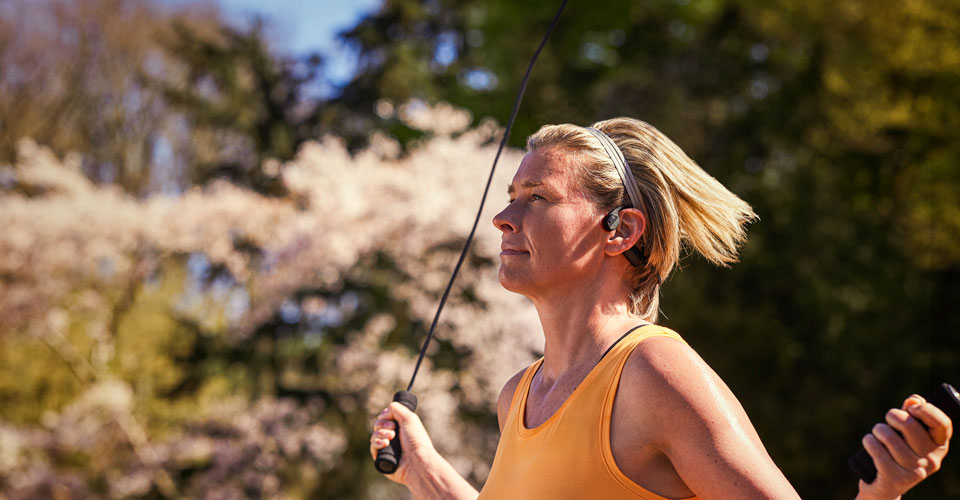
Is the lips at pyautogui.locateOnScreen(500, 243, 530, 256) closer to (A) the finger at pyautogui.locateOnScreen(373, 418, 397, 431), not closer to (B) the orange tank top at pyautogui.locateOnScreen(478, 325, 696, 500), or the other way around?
(B) the orange tank top at pyautogui.locateOnScreen(478, 325, 696, 500)

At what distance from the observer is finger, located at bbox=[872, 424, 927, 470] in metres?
1.26

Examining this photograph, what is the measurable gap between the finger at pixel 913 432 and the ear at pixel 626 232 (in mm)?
595

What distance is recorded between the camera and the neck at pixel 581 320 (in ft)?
5.44

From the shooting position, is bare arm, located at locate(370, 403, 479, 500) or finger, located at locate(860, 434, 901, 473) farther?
bare arm, located at locate(370, 403, 479, 500)

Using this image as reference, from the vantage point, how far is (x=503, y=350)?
8.34 m

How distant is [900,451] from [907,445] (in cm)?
1

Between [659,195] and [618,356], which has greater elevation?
[659,195]

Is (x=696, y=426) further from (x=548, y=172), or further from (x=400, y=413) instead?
(x=400, y=413)

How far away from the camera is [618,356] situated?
1.49 metres

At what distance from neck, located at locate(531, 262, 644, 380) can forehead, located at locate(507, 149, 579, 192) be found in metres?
0.21

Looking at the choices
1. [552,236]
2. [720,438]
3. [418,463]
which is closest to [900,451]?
[720,438]

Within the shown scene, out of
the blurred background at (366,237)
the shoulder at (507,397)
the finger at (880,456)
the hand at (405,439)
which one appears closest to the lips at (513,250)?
the shoulder at (507,397)

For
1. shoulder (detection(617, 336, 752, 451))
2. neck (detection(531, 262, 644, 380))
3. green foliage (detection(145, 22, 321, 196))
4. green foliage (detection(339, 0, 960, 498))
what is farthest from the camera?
green foliage (detection(145, 22, 321, 196))

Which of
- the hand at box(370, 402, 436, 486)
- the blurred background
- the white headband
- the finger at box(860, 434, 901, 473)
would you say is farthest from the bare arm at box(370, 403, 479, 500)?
→ the blurred background
